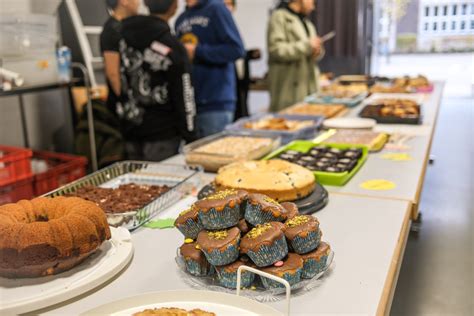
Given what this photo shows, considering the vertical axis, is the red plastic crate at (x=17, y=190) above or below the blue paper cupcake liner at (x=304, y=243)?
below

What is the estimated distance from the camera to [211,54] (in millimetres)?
2826

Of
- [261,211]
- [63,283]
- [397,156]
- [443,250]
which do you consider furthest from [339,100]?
[63,283]

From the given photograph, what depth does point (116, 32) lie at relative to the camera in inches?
91.7

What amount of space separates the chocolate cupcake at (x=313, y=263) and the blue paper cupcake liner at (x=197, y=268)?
0.59 feet

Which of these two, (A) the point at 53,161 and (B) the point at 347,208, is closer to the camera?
(B) the point at 347,208


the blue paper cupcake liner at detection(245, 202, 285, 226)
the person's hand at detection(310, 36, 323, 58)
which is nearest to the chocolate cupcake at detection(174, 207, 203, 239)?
the blue paper cupcake liner at detection(245, 202, 285, 226)

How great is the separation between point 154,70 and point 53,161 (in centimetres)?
101

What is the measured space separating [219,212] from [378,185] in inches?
Answer: 28.9

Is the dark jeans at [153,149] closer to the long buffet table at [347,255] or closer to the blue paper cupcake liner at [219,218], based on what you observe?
the long buffet table at [347,255]

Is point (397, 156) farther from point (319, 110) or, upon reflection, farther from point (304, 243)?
point (304, 243)

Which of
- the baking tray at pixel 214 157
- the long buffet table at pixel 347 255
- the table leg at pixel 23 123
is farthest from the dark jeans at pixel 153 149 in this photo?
the table leg at pixel 23 123

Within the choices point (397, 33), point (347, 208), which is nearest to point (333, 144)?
point (347, 208)

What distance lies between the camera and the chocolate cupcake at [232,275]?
2.82 feet

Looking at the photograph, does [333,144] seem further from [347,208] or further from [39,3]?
[39,3]
